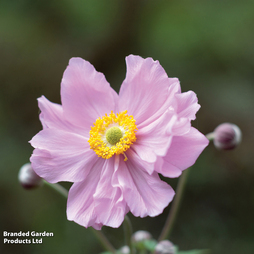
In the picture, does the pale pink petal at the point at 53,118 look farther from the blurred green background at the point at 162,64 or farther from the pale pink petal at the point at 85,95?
the blurred green background at the point at 162,64

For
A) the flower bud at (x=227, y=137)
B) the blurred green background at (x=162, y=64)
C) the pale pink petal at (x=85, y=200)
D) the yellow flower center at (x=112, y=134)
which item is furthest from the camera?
the blurred green background at (x=162, y=64)

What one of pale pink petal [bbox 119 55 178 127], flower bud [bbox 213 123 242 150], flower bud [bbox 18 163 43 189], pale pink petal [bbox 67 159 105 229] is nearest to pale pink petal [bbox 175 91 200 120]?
pale pink petal [bbox 119 55 178 127]

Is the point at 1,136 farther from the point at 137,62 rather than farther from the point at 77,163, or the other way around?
the point at 137,62

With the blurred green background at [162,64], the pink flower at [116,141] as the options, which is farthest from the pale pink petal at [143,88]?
the blurred green background at [162,64]

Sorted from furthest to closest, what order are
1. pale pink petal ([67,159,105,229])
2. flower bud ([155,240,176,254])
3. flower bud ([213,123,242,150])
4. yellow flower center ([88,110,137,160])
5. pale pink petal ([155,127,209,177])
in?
flower bud ([213,123,242,150]), flower bud ([155,240,176,254]), yellow flower center ([88,110,137,160]), pale pink petal ([67,159,105,229]), pale pink petal ([155,127,209,177])

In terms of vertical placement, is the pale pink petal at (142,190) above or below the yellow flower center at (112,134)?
below

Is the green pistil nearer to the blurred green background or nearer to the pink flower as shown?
the pink flower
